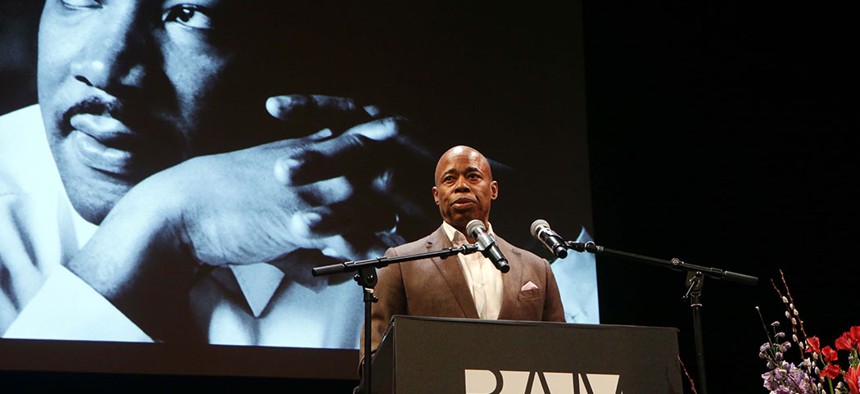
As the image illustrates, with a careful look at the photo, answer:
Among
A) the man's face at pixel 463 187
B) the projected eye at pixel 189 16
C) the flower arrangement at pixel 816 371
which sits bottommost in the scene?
the flower arrangement at pixel 816 371

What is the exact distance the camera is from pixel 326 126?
468 centimetres

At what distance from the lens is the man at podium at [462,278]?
3186mm

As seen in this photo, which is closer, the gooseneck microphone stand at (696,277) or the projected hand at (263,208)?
the gooseneck microphone stand at (696,277)

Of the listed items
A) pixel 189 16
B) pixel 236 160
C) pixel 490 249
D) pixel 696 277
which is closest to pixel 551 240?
pixel 490 249

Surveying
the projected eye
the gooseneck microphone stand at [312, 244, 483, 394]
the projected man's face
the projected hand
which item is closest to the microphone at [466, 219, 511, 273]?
the gooseneck microphone stand at [312, 244, 483, 394]

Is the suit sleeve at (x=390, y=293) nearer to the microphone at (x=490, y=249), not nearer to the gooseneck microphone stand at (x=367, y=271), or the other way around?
the gooseneck microphone stand at (x=367, y=271)

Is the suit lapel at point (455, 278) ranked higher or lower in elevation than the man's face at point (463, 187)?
lower

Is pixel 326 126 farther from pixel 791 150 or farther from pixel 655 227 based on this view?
pixel 791 150

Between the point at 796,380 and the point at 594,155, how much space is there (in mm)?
3152

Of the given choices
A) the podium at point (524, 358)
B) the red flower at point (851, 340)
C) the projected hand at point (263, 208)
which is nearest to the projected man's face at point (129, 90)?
the projected hand at point (263, 208)

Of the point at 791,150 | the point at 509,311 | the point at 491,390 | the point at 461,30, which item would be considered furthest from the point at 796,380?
the point at 791,150

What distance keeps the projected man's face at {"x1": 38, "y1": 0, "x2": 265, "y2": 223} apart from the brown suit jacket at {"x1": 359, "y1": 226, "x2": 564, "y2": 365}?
1584 mm

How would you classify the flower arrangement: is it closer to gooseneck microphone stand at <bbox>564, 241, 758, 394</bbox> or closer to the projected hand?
gooseneck microphone stand at <bbox>564, 241, 758, 394</bbox>

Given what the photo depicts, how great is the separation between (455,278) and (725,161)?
9.23 feet
